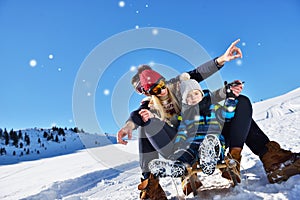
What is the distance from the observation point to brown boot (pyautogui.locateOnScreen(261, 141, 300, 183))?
177cm

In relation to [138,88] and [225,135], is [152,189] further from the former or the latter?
[138,88]

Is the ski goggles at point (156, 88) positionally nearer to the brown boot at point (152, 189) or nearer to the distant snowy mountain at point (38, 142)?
the brown boot at point (152, 189)

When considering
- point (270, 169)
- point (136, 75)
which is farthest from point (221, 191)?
point (136, 75)

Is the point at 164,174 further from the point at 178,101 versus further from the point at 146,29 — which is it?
the point at 146,29

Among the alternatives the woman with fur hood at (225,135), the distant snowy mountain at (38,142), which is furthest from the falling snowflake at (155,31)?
the distant snowy mountain at (38,142)

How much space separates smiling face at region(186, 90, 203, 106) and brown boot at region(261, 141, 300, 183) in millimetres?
639

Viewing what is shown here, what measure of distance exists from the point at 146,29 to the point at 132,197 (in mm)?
2517

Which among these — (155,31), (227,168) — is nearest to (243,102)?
(227,168)

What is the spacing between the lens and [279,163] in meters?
1.82

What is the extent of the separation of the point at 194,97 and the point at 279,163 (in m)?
0.78

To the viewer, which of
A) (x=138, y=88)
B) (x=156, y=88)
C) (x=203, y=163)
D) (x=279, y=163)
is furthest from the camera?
(x=138, y=88)

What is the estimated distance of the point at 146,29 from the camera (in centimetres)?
388

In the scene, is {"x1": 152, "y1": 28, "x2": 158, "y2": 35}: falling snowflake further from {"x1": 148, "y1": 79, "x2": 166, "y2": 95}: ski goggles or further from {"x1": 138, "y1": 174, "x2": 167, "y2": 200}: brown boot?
{"x1": 138, "y1": 174, "x2": 167, "y2": 200}: brown boot

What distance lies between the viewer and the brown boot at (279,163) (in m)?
1.77
